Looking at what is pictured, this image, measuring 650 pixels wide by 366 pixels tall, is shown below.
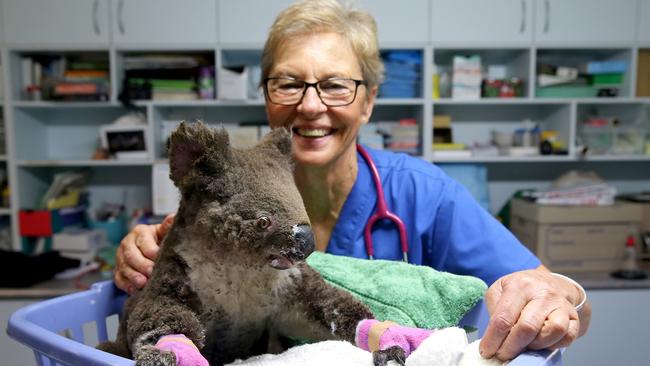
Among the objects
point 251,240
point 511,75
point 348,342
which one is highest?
point 511,75

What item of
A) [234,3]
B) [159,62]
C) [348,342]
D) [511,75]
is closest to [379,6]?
[234,3]

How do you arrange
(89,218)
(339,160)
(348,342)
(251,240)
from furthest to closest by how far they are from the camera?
(89,218), (339,160), (348,342), (251,240)

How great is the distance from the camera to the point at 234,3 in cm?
243

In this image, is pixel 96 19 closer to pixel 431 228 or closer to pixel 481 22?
pixel 481 22

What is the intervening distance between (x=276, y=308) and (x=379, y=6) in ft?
6.89

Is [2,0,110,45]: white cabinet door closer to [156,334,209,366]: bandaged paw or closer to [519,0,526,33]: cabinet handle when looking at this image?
[519,0,526,33]: cabinet handle

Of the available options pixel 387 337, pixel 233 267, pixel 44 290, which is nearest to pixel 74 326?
pixel 233 267

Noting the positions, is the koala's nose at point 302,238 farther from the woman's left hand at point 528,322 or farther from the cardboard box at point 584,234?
the cardboard box at point 584,234

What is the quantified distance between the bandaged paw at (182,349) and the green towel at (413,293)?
0.99 feet

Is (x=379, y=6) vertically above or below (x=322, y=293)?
above

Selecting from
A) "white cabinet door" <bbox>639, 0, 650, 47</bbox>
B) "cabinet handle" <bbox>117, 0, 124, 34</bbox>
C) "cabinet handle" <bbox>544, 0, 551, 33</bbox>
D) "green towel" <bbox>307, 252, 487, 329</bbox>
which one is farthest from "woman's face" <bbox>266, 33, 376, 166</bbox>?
"white cabinet door" <bbox>639, 0, 650, 47</bbox>

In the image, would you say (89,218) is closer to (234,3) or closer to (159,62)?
(159,62)

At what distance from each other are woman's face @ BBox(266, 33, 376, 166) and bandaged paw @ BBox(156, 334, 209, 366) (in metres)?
0.53

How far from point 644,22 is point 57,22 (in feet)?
9.43
